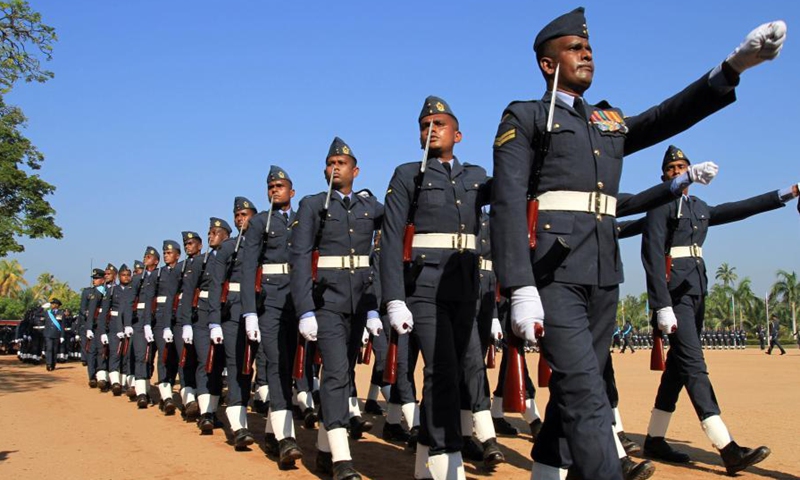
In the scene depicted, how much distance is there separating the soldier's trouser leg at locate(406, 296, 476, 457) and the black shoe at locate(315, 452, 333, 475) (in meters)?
1.34

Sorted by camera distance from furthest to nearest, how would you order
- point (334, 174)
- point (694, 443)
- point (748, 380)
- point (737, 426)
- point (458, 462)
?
point (748, 380), point (737, 426), point (694, 443), point (334, 174), point (458, 462)

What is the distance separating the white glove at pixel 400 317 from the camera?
17.0ft

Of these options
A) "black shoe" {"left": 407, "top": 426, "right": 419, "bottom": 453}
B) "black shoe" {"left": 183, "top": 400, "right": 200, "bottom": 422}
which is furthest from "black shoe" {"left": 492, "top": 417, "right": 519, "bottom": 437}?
"black shoe" {"left": 183, "top": 400, "right": 200, "bottom": 422}

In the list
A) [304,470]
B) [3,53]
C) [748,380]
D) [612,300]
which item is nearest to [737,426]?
[304,470]

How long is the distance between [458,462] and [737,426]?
17.0 feet

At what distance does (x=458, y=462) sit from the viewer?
16.7ft

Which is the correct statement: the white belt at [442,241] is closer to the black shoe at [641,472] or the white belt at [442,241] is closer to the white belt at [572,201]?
the white belt at [572,201]

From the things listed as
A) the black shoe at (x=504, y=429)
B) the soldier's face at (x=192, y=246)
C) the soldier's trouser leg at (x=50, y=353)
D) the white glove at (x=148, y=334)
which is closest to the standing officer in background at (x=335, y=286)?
the black shoe at (x=504, y=429)

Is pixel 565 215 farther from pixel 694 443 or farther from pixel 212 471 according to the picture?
pixel 694 443

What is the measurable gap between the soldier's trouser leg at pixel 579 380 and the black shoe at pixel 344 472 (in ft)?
6.91

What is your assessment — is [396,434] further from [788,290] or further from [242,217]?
[788,290]

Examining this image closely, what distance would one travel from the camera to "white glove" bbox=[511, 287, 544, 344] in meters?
3.47

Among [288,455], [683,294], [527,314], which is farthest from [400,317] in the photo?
[683,294]

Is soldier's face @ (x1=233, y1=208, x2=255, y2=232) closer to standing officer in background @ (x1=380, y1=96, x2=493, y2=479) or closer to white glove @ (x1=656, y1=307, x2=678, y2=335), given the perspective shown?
standing officer in background @ (x1=380, y1=96, x2=493, y2=479)
